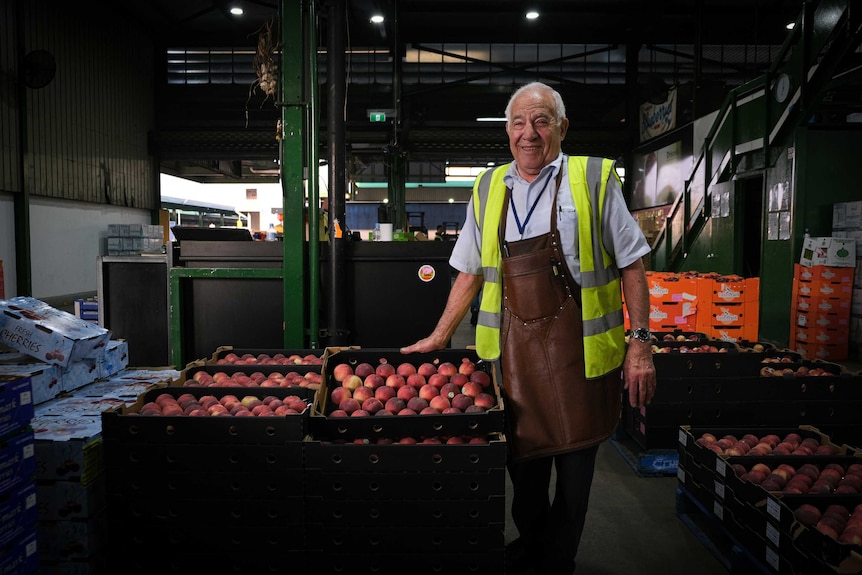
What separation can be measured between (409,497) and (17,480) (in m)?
1.42

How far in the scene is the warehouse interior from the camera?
401cm

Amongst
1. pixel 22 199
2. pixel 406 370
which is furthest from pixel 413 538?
pixel 22 199

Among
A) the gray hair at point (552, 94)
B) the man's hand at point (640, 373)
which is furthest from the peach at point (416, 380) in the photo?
the gray hair at point (552, 94)

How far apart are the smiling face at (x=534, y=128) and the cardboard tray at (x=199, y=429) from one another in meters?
1.37

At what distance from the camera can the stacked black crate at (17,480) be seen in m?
2.09

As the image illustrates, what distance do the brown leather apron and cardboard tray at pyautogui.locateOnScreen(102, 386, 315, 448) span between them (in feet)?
3.02

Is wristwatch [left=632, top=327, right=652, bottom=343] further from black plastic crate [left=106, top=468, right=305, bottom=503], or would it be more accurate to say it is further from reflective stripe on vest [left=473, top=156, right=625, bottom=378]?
black plastic crate [left=106, top=468, right=305, bottom=503]

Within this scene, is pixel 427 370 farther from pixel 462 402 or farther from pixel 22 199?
pixel 22 199

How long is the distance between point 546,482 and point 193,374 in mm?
1954

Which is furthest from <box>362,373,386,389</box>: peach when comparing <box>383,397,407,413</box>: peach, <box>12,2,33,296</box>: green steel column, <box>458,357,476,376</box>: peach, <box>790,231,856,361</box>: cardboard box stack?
<box>12,2,33,296</box>: green steel column

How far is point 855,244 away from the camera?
7906 millimetres

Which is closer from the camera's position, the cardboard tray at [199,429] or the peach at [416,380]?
the cardboard tray at [199,429]

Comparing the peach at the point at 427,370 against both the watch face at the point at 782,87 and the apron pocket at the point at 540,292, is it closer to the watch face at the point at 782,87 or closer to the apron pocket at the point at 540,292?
the apron pocket at the point at 540,292

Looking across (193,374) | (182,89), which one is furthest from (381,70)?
(193,374)
